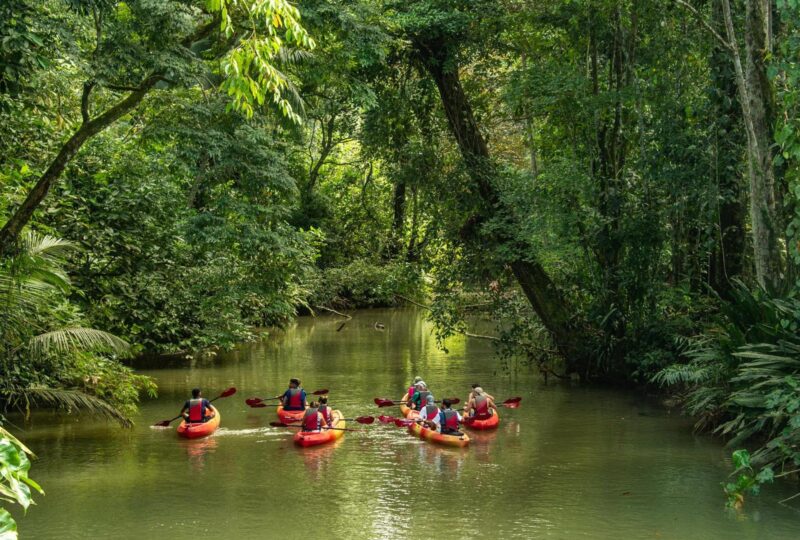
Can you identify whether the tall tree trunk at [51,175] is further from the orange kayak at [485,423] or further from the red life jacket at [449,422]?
the orange kayak at [485,423]

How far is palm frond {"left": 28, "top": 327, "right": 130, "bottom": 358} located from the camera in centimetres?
1170

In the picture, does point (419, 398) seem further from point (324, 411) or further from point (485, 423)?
point (324, 411)

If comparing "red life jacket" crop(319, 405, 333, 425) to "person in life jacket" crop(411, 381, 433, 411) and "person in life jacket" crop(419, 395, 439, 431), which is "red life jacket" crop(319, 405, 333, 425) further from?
"person in life jacket" crop(411, 381, 433, 411)

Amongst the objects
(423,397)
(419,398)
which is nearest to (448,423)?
(423,397)

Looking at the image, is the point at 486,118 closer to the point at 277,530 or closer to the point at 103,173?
the point at 103,173

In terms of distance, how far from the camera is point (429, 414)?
14133 mm

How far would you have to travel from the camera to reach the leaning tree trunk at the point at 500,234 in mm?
17891

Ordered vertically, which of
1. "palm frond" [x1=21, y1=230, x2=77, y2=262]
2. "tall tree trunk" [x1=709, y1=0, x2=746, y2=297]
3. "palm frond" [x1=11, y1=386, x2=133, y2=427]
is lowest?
"palm frond" [x1=11, y1=386, x2=133, y2=427]

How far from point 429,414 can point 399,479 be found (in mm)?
2869

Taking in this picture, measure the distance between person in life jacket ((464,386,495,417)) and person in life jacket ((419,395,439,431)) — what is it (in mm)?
633

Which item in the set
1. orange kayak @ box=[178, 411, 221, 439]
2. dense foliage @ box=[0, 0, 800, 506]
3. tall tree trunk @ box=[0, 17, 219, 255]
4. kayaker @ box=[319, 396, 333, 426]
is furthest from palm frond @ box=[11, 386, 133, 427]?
kayaker @ box=[319, 396, 333, 426]

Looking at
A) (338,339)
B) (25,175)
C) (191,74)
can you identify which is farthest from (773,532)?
(338,339)

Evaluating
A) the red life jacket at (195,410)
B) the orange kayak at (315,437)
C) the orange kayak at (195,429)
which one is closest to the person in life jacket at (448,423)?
the orange kayak at (315,437)

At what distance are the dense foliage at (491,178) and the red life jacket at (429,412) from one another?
11.6 ft
